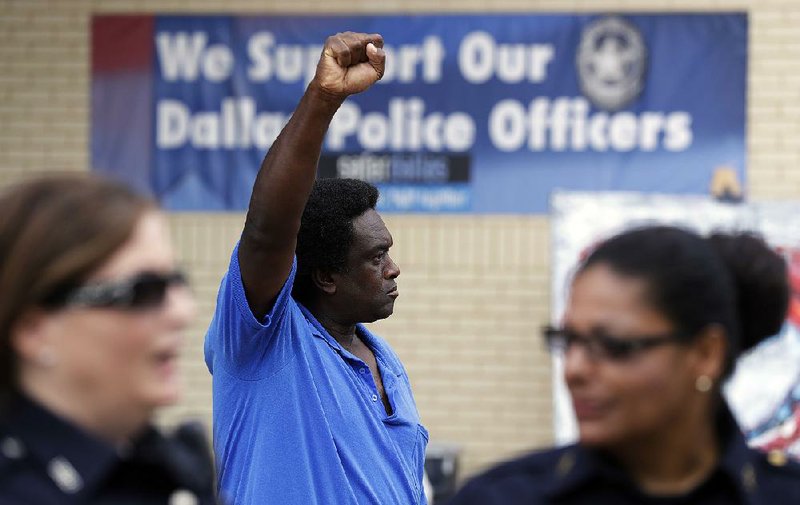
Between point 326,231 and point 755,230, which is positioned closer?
point 326,231

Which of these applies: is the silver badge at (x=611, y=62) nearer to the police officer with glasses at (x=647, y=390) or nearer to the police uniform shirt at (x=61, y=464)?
the police officer with glasses at (x=647, y=390)

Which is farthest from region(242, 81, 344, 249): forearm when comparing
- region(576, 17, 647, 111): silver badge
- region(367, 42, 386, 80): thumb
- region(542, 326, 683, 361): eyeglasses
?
region(576, 17, 647, 111): silver badge

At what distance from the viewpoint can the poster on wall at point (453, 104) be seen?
7.91 metres

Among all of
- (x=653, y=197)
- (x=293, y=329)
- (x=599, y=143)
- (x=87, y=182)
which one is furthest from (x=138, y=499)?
(x=599, y=143)

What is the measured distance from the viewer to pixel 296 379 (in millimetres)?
3699

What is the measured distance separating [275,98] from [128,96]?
88 cm

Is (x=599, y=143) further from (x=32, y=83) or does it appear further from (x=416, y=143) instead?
(x=32, y=83)

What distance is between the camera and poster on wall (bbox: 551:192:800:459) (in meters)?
7.27

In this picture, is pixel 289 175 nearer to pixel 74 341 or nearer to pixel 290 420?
pixel 290 420

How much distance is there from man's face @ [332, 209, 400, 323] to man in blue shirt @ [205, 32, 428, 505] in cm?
13

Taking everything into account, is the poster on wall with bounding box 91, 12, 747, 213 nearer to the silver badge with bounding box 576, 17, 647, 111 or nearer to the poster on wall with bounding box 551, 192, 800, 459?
the silver badge with bounding box 576, 17, 647, 111

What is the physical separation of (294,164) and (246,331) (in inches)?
18.7

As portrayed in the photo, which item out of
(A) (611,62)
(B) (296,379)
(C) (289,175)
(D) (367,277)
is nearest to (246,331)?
(B) (296,379)

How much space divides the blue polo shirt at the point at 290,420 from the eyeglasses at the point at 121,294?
1.47 meters
